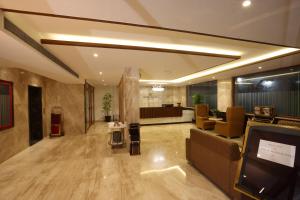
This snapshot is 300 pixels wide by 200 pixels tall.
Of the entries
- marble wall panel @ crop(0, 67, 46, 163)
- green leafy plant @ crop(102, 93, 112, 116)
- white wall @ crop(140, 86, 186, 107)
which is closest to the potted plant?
green leafy plant @ crop(102, 93, 112, 116)

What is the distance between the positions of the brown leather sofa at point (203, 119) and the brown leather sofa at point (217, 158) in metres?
4.16

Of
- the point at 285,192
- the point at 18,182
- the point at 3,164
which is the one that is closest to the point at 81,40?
the point at 18,182

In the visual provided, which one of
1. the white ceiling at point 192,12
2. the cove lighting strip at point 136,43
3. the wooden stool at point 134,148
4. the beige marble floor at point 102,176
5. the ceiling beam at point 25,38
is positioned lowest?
the beige marble floor at point 102,176

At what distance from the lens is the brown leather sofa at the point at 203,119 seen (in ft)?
24.2

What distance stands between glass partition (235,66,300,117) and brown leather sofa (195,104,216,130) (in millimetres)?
1558

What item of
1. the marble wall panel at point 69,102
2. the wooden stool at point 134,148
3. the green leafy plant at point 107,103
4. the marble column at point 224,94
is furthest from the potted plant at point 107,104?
the marble column at point 224,94

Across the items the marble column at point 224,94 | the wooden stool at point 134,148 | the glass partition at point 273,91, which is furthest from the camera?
the marble column at point 224,94

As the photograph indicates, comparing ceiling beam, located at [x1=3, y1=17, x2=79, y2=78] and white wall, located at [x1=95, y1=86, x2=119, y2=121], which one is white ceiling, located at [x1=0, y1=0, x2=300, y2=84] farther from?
white wall, located at [x1=95, y1=86, x2=119, y2=121]

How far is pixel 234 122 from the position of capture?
231 inches

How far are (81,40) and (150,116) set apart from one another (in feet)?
23.8

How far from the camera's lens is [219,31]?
89.0 inches

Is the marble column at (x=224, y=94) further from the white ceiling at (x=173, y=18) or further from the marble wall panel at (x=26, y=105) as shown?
the marble wall panel at (x=26, y=105)

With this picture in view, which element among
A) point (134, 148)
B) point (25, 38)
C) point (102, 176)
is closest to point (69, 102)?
point (134, 148)

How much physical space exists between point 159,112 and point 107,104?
3.61 metres
